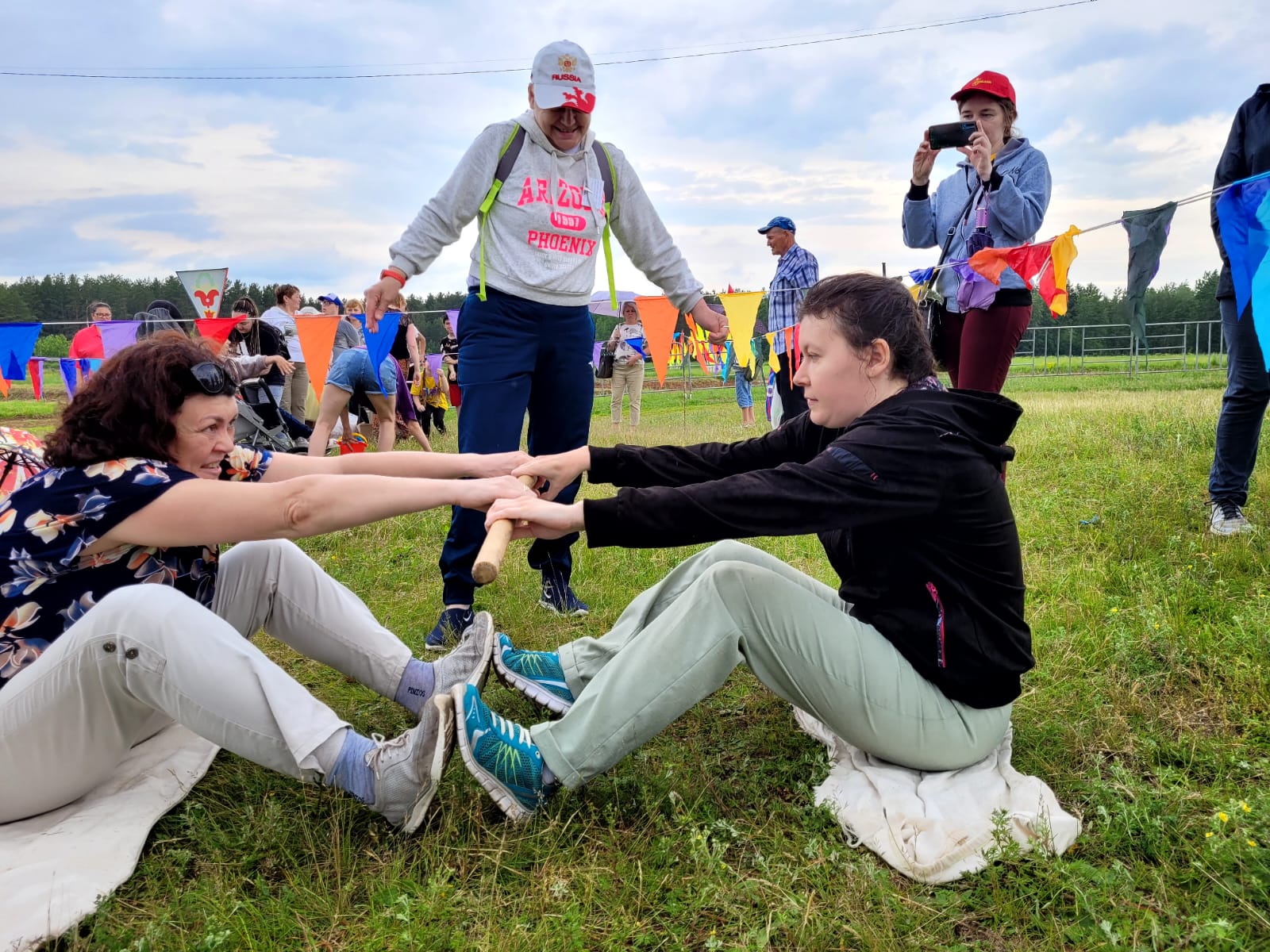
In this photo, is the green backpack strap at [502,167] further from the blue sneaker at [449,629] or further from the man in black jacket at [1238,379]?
the man in black jacket at [1238,379]

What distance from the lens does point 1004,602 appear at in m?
2.27

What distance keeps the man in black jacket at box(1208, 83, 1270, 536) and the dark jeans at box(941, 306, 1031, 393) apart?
979 millimetres

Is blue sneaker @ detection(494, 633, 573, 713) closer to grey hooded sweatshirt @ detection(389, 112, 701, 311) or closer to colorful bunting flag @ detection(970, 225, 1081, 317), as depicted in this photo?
grey hooded sweatshirt @ detection(389, 112, 701, 311)

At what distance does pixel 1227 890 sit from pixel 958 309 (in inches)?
128

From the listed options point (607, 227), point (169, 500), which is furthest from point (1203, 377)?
point (169, 500)

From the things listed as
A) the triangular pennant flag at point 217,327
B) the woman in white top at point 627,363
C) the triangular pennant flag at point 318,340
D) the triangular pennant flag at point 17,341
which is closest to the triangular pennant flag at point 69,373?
the triangular pennant flag at point 17,341

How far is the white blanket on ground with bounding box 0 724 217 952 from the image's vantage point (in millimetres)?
1873

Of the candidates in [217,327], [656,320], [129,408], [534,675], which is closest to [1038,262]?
[534,675]

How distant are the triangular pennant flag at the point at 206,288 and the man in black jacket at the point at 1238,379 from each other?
10.6 meters

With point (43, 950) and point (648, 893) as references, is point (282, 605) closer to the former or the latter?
point (43, 950)

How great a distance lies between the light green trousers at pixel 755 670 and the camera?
2.18 metres

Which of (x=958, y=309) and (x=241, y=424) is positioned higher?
(x=958, y=309)

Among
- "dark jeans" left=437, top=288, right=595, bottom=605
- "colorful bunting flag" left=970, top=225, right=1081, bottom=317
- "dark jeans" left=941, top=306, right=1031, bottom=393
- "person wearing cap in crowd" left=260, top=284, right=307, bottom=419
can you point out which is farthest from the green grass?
"person wearing cap in crowd" left=260, top=284, right=307, bottom=419

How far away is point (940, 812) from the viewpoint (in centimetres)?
215
